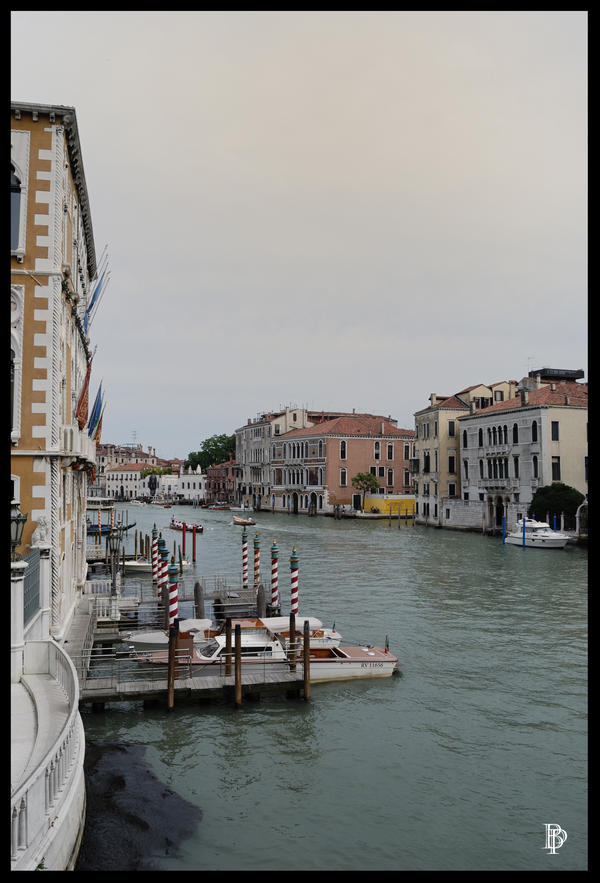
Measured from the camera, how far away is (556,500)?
136 ft

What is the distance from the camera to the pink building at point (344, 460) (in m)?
71.1

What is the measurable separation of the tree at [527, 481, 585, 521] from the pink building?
2947 cm

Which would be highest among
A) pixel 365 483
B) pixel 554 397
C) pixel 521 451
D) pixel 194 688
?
pixel 554 397

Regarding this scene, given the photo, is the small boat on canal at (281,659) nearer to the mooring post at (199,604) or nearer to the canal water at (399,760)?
the canal water at (399,760)

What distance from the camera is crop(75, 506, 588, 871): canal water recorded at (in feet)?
26.4

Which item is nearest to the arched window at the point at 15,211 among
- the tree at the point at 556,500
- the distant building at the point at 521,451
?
the tree at the point at 556,500

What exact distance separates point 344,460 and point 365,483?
3444mm

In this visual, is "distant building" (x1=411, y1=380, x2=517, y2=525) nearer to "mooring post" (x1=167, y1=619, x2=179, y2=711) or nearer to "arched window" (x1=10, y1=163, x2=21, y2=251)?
"mooring post" (x1=167, y1=619, x2=179, y2=711)

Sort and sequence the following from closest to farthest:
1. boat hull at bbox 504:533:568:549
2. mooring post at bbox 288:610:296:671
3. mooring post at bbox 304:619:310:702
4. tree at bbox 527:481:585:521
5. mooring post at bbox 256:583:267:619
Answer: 1. mooring post at bbox 304:619:310:702
2. mooring post at bbox 288:610:296:671
3. mooring post at bbox 256:583:267:619
4. boat hull at bbox 504:533:568:549
5. tree at bbox 527:481:585:521

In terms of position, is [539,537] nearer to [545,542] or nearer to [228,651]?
[545,542]

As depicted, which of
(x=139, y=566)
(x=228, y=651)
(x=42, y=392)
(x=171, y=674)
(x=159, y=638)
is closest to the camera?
(x=42, y=392)

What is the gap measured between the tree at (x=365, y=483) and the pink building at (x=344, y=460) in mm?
1005

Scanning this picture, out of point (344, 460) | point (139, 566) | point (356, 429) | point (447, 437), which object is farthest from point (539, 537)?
point (356, 429)

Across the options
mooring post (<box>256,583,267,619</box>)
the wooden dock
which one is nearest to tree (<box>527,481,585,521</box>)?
mooring post (<box>256,583,267,619</box>)
